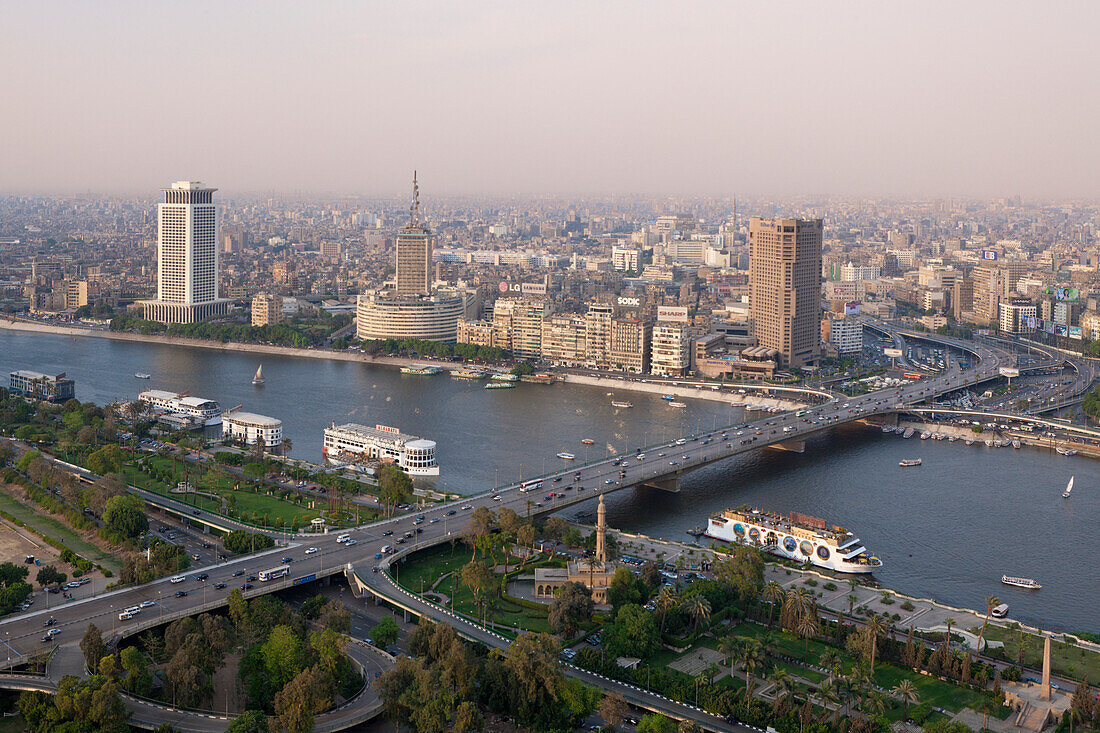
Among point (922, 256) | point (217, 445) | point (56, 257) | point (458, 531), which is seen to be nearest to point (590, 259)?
point (922, 256)

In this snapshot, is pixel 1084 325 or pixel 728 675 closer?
pixel 728 675

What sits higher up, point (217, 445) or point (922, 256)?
point (922, 256)

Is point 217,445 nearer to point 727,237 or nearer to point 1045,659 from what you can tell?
point 1045,659

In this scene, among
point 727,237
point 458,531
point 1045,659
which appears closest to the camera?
point 1045,659

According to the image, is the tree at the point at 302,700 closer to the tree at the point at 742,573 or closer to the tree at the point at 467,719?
the tree at the point at 467,719

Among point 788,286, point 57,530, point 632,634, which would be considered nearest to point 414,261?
point 788,286

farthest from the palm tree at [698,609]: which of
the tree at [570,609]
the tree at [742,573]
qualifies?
the tree at [570,609]

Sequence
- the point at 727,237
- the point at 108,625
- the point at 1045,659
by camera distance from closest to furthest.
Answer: the point at 1045,659 < the point at 108,625 < the point at 727,237
